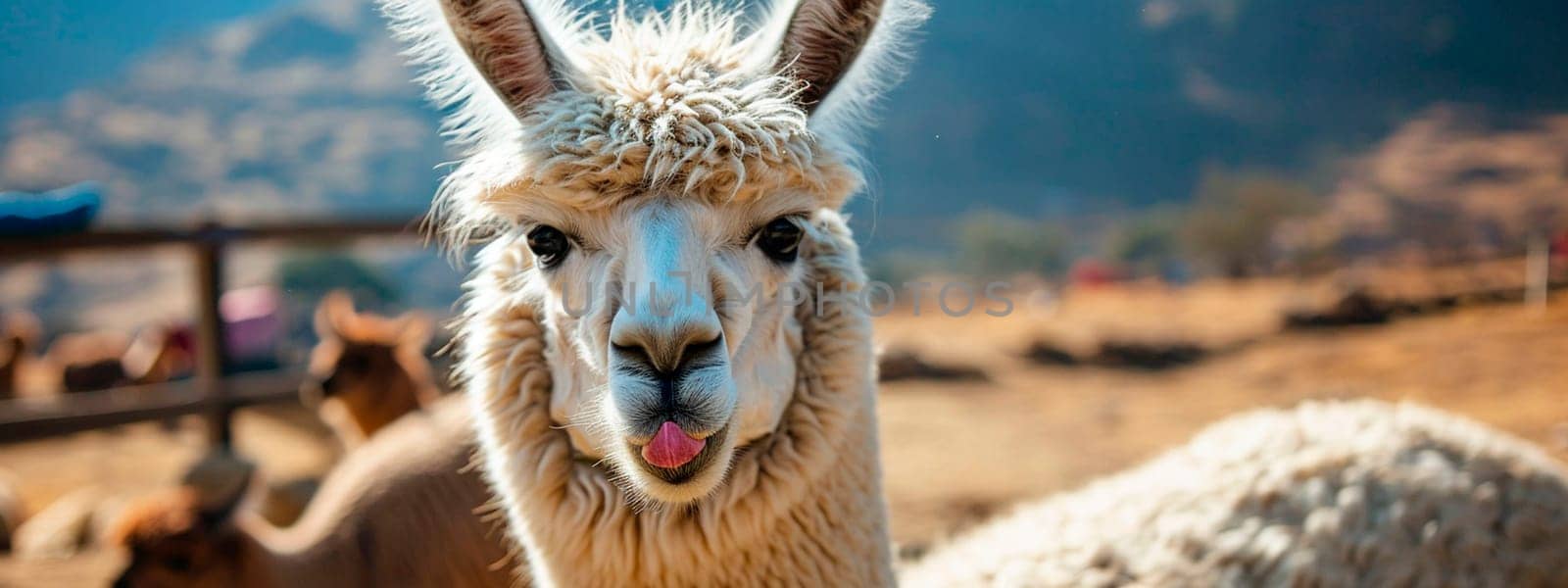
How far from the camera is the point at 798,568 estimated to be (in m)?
2.06

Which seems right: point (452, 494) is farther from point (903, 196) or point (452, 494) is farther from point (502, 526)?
point (903, 196)

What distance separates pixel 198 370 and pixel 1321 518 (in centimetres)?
676

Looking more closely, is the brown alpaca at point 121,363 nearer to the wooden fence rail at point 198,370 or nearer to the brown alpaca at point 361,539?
the wooden fence rail at point 198,370

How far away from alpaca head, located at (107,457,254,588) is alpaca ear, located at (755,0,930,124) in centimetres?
261

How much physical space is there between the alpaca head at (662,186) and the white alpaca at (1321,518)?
105 centimetres

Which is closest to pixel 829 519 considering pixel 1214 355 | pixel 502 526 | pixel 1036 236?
pixel 502 526

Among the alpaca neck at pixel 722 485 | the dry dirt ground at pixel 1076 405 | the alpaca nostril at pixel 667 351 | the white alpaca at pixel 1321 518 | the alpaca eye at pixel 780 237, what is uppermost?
the alpaca eye at pixel 780 237

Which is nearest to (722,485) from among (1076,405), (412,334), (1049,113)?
(412,334)

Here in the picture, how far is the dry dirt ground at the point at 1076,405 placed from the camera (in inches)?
244

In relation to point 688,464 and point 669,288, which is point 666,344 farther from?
point 688,464

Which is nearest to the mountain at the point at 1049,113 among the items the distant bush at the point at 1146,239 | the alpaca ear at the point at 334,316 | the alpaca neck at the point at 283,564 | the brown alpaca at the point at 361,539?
the alpaca ear at the point at 334,316

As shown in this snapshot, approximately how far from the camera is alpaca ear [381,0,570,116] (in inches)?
75.4

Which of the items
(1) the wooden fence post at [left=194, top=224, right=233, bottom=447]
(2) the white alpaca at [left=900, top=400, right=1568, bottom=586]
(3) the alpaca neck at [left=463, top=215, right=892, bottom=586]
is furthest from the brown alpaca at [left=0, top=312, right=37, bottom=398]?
(2) the white alpaca at [left=900, top=400, right=1568, bottom=586]

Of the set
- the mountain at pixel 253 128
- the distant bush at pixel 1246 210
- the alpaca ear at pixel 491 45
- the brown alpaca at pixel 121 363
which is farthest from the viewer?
the mountain at pixel 253 128
